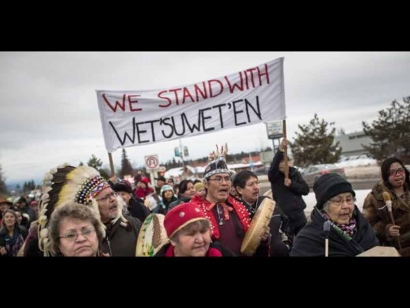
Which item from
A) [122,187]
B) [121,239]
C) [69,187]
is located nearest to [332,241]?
[121,239]

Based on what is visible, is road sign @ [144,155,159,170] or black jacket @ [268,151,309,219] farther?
road sign @ [144,155,159,170]

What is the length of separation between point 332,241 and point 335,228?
9cm

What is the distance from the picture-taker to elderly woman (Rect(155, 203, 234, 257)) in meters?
2.07

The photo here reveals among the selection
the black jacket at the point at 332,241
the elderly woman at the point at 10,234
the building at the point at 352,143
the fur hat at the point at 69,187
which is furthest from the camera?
the building at the point at 352,143

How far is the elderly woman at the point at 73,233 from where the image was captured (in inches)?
77.5

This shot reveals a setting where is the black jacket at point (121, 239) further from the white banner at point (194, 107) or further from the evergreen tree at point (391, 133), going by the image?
the evergreen tree at point (391, 133)

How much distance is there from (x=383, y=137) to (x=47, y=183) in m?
23.7

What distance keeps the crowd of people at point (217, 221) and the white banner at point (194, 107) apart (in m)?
0.48

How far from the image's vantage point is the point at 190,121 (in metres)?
3.75

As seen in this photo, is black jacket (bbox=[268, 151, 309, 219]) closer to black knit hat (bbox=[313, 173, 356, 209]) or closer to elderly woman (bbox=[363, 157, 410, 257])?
elderly woman (bbox=[363, 157, 410, 257])

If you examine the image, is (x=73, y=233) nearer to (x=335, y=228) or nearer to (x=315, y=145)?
(x=335, y=228)

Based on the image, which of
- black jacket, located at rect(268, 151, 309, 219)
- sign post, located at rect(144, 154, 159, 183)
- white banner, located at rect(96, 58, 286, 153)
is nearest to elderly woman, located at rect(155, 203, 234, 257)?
white banner, located at rect(96, 58, 286, 153)

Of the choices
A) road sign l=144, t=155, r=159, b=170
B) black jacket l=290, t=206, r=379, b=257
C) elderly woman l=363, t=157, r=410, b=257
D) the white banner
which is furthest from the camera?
road sign l=144, t=155, r=159, b=170

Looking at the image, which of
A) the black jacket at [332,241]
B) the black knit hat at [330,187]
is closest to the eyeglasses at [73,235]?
the black jacket at [332,241]
